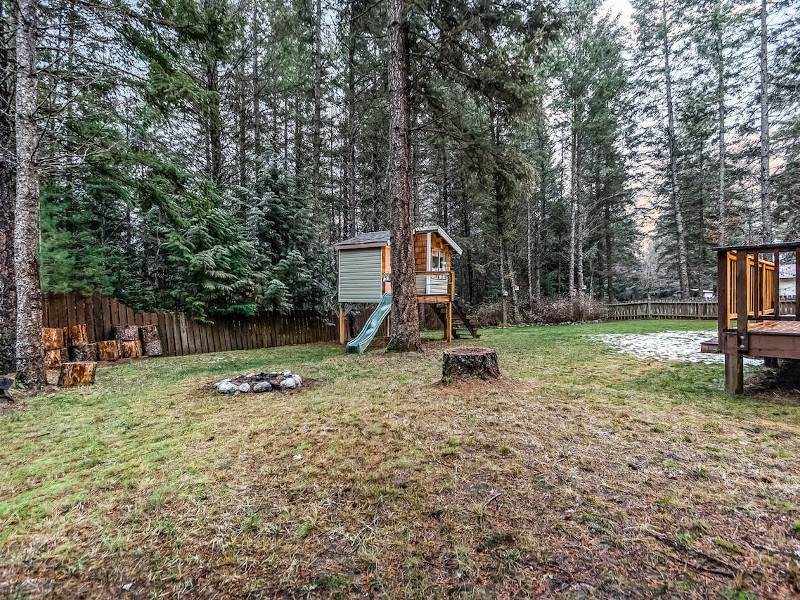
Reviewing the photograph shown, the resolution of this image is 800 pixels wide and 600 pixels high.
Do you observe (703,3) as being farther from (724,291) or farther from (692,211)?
(724,291)

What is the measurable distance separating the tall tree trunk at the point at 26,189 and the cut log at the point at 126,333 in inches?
140

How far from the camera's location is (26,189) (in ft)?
14.6

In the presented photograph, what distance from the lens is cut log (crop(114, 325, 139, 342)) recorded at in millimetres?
7906

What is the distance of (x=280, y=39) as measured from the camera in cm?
1244

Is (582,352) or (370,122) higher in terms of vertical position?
(370,122)

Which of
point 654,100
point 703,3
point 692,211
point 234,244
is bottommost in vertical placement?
point 234,244

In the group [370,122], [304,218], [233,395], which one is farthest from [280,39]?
[233,395]

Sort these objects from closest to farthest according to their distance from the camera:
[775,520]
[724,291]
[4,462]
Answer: [775,520], [4,462], [724,291]

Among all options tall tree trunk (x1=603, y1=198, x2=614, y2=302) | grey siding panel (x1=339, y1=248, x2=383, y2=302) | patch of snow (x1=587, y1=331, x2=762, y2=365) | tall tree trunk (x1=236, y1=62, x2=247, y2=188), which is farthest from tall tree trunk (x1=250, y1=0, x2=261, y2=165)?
tall tree trunk (x1=603, y1=198, x2=614, y2=302)

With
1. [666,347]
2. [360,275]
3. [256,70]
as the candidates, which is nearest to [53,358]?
[360,275]

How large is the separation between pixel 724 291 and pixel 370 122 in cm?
1458

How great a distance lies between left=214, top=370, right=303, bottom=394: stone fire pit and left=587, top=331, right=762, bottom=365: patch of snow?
6.16 m

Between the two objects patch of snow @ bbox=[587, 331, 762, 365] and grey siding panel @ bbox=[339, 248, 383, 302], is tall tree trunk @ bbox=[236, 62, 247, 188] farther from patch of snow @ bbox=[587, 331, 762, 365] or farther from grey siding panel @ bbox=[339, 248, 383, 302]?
→ patch of snow @ bbox=[587, 331, 762, 365]

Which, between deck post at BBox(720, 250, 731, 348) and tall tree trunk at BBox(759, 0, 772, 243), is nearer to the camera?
deck post at BBox(720, 250, 731, 348)
